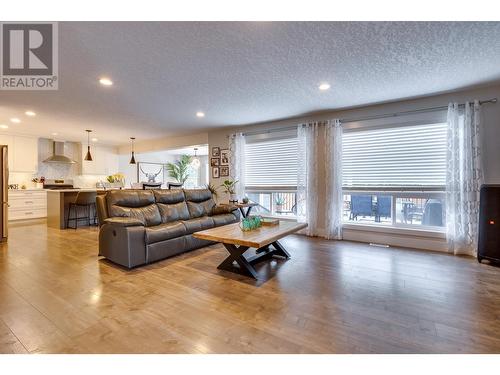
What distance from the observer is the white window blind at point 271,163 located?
17.5 ft

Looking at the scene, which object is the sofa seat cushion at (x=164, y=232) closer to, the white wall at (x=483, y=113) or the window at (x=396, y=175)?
the white wall at (x=483, y=113)

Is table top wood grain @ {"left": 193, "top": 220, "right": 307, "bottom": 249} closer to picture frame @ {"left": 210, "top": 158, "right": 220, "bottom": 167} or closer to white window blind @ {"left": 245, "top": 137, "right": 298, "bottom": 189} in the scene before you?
white window blind @ {"left": 245, "top": 137, "right": 298, "bottom": 189}

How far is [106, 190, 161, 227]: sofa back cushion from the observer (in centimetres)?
354

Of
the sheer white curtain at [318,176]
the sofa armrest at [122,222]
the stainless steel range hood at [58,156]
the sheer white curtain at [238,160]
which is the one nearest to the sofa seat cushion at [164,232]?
the sofa armrest at [122,222]

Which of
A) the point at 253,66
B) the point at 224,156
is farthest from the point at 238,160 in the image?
the point at 253,66

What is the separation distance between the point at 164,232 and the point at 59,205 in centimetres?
410

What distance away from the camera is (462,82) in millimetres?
3322

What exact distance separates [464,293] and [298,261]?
69.6 inches

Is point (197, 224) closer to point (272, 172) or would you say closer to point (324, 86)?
point (272, 172)

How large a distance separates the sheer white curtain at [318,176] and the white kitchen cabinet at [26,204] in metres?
7.19

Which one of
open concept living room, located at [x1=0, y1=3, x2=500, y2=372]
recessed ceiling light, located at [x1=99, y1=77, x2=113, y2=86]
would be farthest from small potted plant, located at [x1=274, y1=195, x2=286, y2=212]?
recessed ceiling light, located at [x1=99, y1=77, x2=113, y2=86]

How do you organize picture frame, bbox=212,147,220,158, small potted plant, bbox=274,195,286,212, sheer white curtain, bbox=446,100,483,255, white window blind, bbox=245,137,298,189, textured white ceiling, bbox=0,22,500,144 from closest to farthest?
1. textured white ceiling, bbox=0,22,500,144
2. sheer white curtain, bbox=446,100,483,255
3. small potted plant, bbox=274,195,286,212
4. white window blind, bbox=245,137,298,189
5. picture frame, bbox=212,147,220,158

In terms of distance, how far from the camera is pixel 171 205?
4.34 meters
